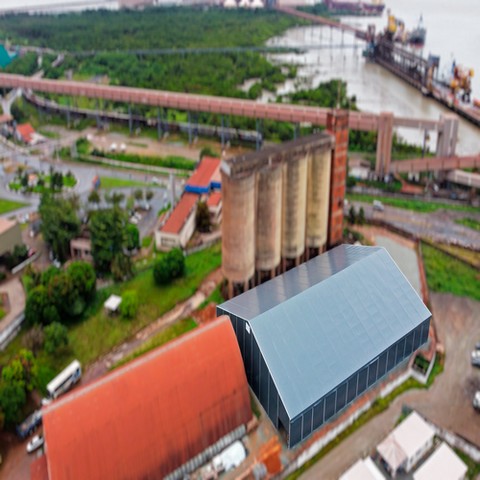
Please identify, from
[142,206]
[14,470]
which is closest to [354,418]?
[14,470]

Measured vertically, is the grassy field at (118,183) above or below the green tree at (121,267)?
above

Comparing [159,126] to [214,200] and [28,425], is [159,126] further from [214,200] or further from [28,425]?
[28,425]

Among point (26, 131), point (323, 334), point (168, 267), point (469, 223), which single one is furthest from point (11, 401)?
point (26, 131)

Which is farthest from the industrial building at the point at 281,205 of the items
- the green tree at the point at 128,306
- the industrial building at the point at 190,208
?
the industrial building at the point at 190,208

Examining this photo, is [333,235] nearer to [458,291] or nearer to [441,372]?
[458,291]

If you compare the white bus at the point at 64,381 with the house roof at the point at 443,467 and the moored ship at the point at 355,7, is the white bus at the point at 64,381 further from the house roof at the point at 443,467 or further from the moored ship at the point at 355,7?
the moored ship at the point at 355,7
